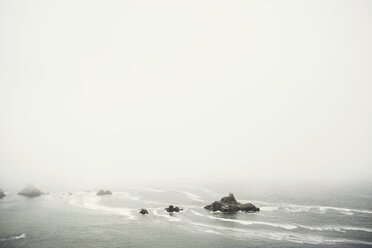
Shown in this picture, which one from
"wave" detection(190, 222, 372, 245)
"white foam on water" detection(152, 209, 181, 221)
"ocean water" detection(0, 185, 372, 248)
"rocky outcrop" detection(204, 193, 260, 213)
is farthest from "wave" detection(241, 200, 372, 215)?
"white foam on water" detection(152, 209, 181, 221)

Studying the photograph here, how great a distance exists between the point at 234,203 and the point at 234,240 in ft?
109

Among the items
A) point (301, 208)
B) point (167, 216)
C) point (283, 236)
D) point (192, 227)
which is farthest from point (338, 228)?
point (167, 216)

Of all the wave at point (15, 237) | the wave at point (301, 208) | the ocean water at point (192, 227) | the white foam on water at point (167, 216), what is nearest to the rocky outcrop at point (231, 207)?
the ocean water at point (192, 227)

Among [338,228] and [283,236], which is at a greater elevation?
[338,228]

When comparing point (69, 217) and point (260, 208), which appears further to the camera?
point (260, 208)

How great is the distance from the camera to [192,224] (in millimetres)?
70688

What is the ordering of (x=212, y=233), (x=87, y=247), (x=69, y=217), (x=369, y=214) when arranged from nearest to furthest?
(x=87, y=247) < (x=212, y=233) < (x=369, y=214) < (x=69, y=217)

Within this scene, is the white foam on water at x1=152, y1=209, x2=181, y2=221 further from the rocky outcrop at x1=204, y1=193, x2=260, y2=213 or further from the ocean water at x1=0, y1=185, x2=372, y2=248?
the rocky outcrop at x1=204, y1=193, x2=260, y2=213

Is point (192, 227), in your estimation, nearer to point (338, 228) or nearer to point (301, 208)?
point (338, 228)

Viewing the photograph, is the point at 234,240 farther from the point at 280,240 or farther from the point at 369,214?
the point at 369,214

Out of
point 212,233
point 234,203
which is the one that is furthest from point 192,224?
point 234,203

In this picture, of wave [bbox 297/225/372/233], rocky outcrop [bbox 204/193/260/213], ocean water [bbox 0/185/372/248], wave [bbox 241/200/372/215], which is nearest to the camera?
ocean water [bbox 0/185/372/248]

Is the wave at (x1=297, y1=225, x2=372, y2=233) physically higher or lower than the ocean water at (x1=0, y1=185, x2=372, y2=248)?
higher

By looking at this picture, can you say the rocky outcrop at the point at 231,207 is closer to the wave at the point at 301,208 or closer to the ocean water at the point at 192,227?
the ocean water at the point at 192,227
